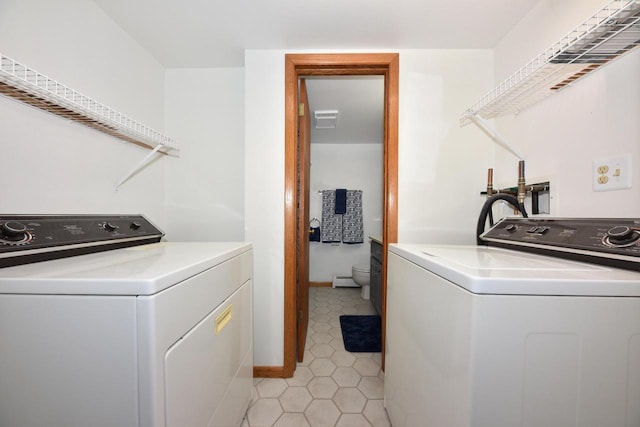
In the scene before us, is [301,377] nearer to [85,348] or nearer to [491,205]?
[85,348]

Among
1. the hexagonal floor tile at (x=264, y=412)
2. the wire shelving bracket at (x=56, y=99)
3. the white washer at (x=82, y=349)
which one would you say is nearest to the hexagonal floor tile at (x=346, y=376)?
the hexagonal floor tile at (x=264, y=412)

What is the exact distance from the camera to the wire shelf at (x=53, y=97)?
0.76 m

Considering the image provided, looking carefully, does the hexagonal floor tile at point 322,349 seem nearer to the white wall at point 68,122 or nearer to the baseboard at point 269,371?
the baseboard at point 269,371

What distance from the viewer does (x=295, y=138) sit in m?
1.68

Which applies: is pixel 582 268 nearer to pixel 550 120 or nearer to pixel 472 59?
pixel 550 120

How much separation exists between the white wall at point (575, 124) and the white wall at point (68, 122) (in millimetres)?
2358

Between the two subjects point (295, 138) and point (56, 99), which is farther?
point (295, 138)

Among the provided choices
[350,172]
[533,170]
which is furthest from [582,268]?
[350,172]

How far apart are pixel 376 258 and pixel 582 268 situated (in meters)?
2.05

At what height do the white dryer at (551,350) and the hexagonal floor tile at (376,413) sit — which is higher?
the white dryer at (551,350)

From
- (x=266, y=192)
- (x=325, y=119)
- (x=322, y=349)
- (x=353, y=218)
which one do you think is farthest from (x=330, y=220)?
(x=266, y=192)

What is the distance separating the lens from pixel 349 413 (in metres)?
1.38

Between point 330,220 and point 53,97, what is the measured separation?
127 inches

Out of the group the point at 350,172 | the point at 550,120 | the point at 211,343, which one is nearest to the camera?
the point at 211,343
